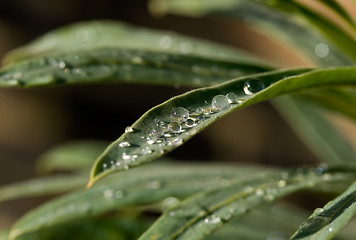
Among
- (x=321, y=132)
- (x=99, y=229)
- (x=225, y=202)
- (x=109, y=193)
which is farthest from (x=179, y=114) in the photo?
(x=321, y=132)

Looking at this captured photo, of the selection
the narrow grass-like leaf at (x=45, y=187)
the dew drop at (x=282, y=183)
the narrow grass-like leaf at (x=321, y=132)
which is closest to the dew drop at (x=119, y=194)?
the narrow grass-like leaf at (x=45, y=187)

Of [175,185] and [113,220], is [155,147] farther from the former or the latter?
[113,220]

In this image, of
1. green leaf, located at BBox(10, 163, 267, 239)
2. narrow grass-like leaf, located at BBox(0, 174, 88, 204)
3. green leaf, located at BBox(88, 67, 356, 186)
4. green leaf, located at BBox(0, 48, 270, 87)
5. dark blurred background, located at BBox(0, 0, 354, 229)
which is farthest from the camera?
dark blurred background, located at BBox(0, 0, 354, 229)

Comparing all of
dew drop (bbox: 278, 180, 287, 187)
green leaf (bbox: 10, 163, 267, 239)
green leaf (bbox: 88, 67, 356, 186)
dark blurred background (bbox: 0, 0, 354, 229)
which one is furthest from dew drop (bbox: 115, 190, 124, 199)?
dark blurred background (bbox: 0, 0, 354, 229)

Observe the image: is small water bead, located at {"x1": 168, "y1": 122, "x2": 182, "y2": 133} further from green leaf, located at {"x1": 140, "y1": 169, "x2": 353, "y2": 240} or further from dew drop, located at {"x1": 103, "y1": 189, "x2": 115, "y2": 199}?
dew drop, located at {"x1": 103, "y1": 189, "x2": 115, "y2": 199}

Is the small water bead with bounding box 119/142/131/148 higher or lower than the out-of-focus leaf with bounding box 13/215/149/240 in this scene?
lower

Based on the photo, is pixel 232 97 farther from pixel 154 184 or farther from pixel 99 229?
pixel 99 229

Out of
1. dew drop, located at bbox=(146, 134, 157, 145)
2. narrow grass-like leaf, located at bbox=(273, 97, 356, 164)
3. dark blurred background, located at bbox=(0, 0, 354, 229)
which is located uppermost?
dark blurred background, located at bbox=(0, 0, 354, 229)
